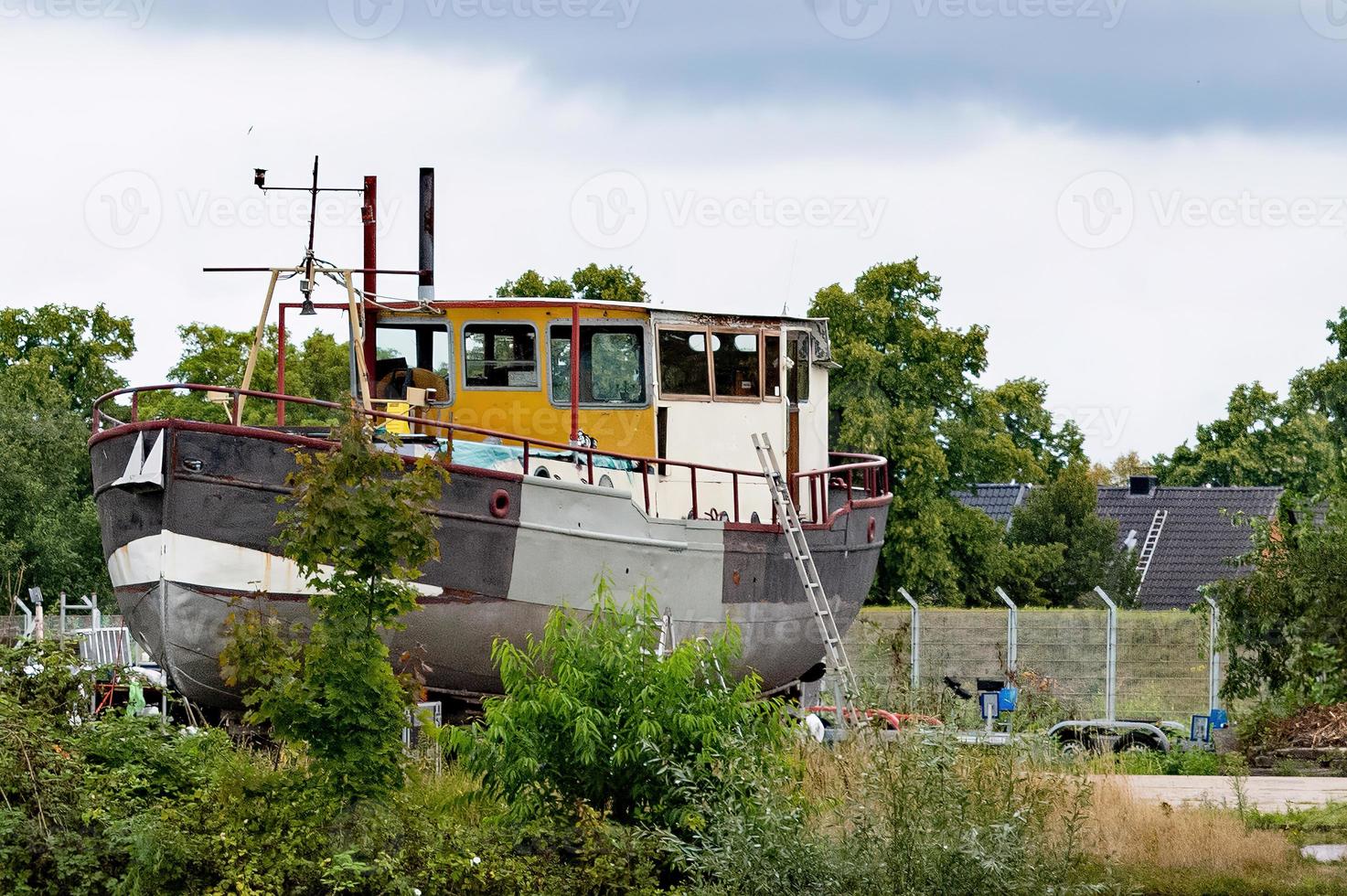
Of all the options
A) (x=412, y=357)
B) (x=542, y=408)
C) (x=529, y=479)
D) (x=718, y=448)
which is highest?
(x=412, y=357)

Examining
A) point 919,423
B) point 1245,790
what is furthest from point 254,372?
point 1245,790

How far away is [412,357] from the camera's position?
65.1 feet

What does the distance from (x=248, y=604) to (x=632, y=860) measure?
7302 mm

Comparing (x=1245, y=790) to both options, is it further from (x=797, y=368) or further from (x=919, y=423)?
(x=919, y=423)

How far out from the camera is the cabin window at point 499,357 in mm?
19375

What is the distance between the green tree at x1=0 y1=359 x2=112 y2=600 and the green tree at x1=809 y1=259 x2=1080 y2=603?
17.5 metres

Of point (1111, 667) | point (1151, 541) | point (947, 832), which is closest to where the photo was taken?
point (947, 832)

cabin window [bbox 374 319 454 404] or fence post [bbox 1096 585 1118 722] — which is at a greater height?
cabin window [bbox 374 319 454 404]

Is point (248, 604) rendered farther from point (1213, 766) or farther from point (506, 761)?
point (1213, 766)

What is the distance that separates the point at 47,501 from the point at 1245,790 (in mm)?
34212

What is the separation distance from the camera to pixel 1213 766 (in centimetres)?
1719

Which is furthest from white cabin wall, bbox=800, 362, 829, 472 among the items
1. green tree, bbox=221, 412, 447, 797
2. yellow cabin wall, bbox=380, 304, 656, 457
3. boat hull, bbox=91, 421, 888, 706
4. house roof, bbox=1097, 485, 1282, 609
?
house roof, bbox=1097, 485, 1282, 609

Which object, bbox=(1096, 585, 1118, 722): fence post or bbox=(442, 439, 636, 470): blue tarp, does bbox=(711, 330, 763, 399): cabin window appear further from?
bbox=(1096, 585, 1118, 722): fence post

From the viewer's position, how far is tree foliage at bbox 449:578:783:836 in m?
10.4
